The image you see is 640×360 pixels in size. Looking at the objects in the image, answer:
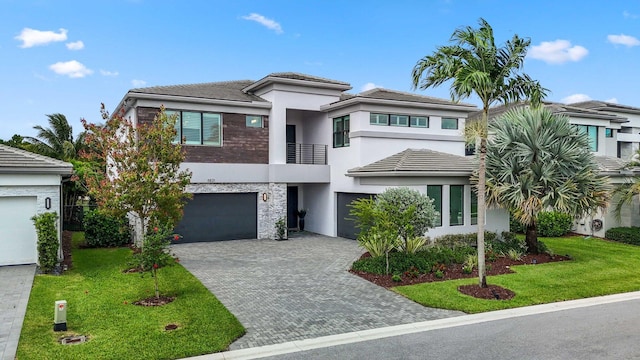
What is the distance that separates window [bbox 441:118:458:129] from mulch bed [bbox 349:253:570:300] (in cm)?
852

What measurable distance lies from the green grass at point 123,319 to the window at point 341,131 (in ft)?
34.6

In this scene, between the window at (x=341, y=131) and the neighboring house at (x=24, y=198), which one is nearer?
the neighboring house at (x=24, y=198)

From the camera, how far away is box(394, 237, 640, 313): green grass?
10.5m

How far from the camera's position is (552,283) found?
12305 mm

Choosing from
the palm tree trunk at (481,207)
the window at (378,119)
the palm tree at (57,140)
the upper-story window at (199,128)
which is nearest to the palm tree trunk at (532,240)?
the palm tree trunk at (481,207)

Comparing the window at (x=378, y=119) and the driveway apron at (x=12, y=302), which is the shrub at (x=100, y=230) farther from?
the window at (x=378, y=119)

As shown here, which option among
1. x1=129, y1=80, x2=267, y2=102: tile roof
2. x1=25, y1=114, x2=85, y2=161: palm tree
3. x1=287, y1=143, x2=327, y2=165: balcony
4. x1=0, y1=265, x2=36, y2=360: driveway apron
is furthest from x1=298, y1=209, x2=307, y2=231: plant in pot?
x1=25, y1=114, x2=85, y2=161: palm tree

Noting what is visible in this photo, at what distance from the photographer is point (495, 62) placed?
36.4 feet

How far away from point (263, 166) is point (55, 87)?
51.8ft

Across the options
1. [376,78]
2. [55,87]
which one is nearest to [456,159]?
[376,78]

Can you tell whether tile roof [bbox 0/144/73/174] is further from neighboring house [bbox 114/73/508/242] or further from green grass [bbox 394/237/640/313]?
green grass [bbox 394/237/640/313]

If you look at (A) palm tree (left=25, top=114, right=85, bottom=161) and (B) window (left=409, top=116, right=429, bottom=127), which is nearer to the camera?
(B) window (left=409, top=116, right=429, bottom=127)

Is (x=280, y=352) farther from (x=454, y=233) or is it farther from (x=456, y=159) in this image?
(x=456, y=159)

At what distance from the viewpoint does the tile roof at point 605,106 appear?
31.3 m
